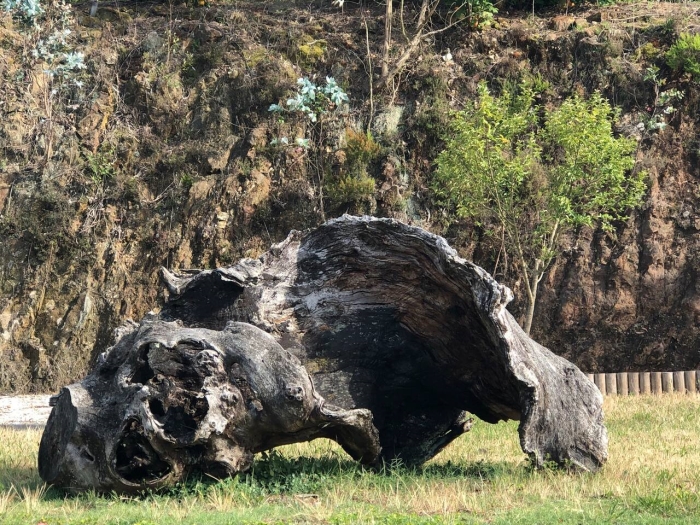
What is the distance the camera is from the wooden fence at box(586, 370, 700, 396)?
17141 millimetres

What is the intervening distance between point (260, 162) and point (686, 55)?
10517 millimetres

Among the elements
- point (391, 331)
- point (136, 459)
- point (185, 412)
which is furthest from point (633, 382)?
point (136, 459)

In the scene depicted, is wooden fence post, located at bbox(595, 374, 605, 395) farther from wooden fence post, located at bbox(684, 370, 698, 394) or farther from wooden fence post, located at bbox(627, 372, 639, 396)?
wooden fence post, located at bbox(684, 370, 698, 394)

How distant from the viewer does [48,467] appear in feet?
25.6

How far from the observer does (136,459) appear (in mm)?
7332

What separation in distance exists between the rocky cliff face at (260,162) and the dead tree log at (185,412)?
13190 mm

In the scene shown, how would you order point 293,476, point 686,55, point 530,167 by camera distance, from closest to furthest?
point 293,476 → point 530,167 → point 686,55

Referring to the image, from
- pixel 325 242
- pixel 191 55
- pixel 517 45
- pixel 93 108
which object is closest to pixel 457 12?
pixel 517 45

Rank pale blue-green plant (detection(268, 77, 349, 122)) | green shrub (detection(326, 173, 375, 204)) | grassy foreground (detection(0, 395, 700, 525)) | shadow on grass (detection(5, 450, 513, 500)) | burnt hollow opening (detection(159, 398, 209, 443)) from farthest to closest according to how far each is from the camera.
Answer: pale blue-green plant (detection(268, 77, 349, 122)), green shrub (detection(326, 173, 375, 204)), shadow on grass (detection(5, 450, 513, 500)), burnt hollow opening (detection(159, 398, 209, 443)), grassy foreground (detection(0, 395, 700, 525))

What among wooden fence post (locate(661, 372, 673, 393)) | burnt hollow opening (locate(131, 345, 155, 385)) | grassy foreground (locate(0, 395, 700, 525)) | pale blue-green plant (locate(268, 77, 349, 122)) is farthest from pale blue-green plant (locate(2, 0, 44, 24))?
burnt hollow opening (locate(131, 345, 155, 385))

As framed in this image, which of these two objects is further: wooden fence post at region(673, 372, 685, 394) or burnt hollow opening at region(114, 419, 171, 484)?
wooden fence post at region(673, 372, 685, 394)

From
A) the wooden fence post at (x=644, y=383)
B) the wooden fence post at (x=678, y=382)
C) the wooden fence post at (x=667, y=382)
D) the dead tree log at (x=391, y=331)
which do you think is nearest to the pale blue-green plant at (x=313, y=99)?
the wooden fence post at (x=644, y=383)

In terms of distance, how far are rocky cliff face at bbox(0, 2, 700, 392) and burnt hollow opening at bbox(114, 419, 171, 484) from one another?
13337 mm

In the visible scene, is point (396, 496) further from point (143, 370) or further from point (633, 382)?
point (633, 382)
